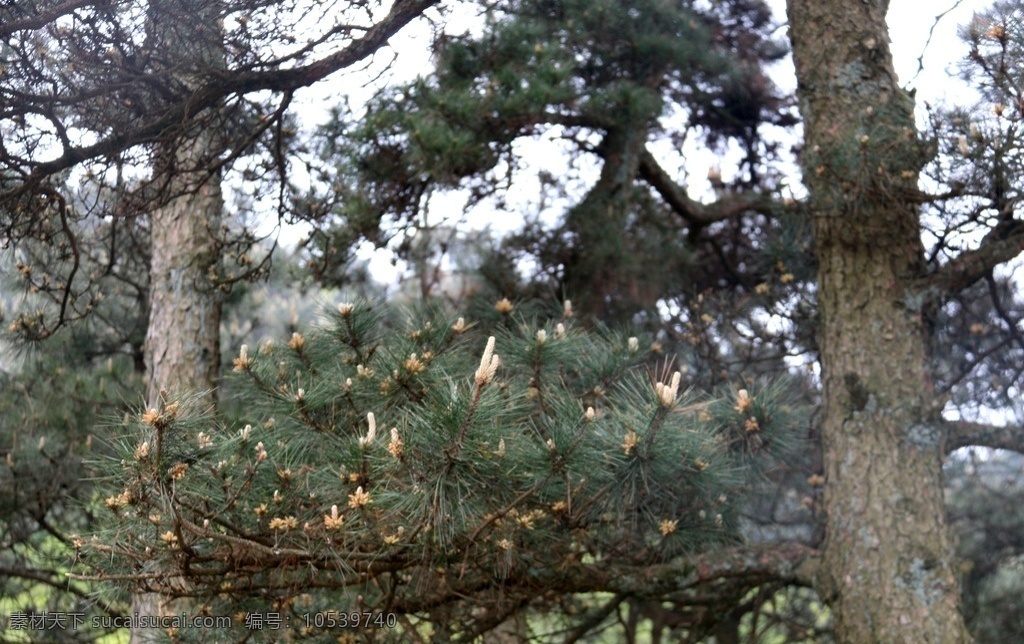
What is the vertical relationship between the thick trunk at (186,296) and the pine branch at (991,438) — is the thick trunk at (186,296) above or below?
above

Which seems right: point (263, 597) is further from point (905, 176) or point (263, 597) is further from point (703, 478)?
point (905, 176)

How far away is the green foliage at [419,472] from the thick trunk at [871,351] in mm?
548

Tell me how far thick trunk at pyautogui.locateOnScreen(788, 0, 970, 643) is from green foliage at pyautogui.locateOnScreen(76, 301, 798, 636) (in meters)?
0.55

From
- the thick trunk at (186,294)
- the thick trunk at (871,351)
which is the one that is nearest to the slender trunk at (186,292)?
the thick trunk at (186,294)

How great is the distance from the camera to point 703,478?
317cm

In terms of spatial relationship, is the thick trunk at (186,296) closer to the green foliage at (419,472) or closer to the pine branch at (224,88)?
the pine branch at (224,88)

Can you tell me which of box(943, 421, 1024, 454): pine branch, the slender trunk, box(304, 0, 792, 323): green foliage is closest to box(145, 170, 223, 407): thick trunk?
the slender trunk

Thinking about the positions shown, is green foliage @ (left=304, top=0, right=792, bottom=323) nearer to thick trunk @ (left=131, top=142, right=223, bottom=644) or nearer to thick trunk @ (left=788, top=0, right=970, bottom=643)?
thick trunk @ (left=131, top=142, right=223, bottom=644)

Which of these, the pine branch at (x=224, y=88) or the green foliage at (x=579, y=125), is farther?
the green foliage at (x=579, y=125)

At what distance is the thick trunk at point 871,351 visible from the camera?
3.69 m

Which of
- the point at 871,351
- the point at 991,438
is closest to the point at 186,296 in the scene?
the point at 871,351

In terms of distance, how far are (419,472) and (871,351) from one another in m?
2.36

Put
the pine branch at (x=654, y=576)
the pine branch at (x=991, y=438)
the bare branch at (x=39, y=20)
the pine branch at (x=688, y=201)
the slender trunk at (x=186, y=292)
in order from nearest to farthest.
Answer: the bare branch at (x=39, y=20) → the pine branch at (x=654, y=576) → the pine branch at (x=991, y=438) → the slender trunk at (x=186, y=292) → the pine branch at (x=688, y=201)

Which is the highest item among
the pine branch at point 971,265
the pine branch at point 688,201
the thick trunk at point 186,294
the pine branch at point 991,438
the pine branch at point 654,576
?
the pine branch at point 688,201
